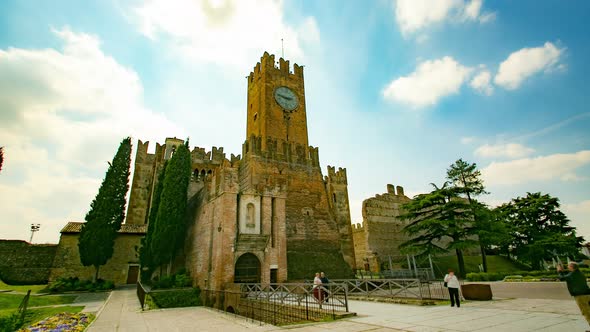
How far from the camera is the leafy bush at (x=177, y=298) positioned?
17.9 m

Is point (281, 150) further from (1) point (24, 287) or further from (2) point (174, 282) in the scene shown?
(1) point (24, 287)

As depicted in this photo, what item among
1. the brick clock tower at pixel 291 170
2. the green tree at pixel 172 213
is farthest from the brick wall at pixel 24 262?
the brick clock tower at pixel 291 170

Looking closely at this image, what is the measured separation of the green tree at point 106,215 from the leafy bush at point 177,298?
10265 millimetres

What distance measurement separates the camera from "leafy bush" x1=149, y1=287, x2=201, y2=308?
1786 cm

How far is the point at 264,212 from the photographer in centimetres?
2109

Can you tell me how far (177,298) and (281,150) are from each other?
14.7 m

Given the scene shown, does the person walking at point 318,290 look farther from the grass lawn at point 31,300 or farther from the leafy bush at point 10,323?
the grass lawn at point 31,300

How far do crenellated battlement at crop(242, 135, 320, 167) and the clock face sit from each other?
5171 mm

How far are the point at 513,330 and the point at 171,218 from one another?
78.4 feet

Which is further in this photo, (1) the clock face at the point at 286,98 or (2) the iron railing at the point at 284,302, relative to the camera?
(1) the clock face at the point at 286,98

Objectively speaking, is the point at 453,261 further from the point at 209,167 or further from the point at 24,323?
the point at 24,323

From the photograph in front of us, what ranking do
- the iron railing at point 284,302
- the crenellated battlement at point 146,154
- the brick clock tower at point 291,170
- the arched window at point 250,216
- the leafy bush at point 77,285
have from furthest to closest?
the crenellated battlement at point 146,154, the brick clock tower at point 291,170, the leafy bush at point 77,285, the arched window at point 250,216, the iron railing at point 284,302

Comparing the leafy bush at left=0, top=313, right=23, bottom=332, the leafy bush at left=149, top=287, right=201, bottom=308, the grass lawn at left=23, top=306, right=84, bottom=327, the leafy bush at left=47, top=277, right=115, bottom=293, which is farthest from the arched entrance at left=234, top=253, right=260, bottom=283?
the leafy bush at left=47, top=277, right=115, bottom=293

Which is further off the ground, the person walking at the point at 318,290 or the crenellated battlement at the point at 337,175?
the crenellated battlement at the point at 337,175
